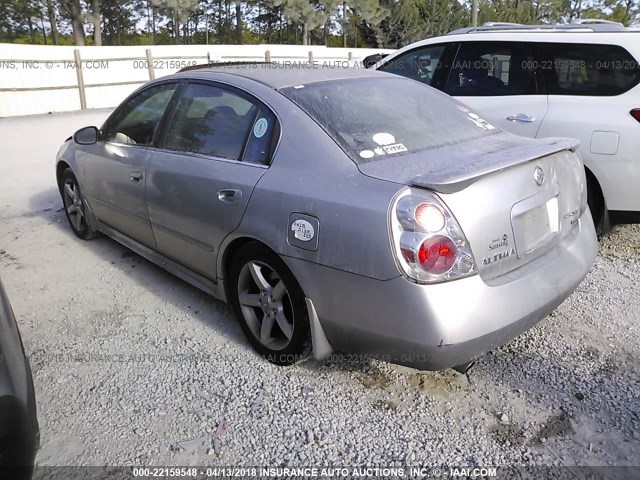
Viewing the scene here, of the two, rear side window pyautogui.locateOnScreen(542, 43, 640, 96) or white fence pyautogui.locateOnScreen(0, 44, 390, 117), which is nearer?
rear side window pyautogui.locateOnScreen(542, 43, 640, 96)

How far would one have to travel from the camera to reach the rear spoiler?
2187mm

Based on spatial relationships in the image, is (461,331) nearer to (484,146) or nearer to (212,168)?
(484,146)

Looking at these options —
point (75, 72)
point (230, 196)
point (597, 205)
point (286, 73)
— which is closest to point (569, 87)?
point (597, 205)

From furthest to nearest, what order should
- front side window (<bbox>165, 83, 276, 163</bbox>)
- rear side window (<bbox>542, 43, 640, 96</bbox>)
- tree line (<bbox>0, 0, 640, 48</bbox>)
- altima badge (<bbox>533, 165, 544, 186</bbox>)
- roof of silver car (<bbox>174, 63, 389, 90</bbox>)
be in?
1. tree line (<bbox>0, 0, 640, 48</bbox>)
2. rear side window (<bbox>542, 43, 640, 96</bbox>)
3. roof of silver car (<bbox>174, 63, 389, 90</bbox>)
4. front side window (<bbox>165, 83, 276, 163</bbox>)
5. altima badge (<bbox>533, 165, 544, 186</bbox>)

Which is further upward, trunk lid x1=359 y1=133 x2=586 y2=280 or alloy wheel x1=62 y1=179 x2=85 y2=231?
trunk lid x1=359 y1=133 x2=586 y2=280

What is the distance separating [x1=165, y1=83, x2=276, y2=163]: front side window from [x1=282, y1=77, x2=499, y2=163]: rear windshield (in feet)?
0.83

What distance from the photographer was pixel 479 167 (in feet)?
7.57

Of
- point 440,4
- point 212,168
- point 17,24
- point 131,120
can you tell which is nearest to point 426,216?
point 212,168

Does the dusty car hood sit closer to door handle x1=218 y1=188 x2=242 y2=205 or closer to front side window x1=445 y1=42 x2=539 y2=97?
door handle x1=218 y1=188 x2=242 y2=205

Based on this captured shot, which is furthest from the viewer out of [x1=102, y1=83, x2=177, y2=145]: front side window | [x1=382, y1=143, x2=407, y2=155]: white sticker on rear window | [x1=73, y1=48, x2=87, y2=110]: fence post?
[x1=73, y1=48, x2=87, y2=110]: fence post

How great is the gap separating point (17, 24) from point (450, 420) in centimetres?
3829

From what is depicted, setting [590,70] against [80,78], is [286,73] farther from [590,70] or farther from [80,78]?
[80,78]

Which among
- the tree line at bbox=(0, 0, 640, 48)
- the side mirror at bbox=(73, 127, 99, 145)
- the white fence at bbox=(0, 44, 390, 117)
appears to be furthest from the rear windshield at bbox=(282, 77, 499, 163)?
the tree line at bbox=(0, 0, 640, 48)

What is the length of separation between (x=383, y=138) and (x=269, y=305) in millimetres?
1056
